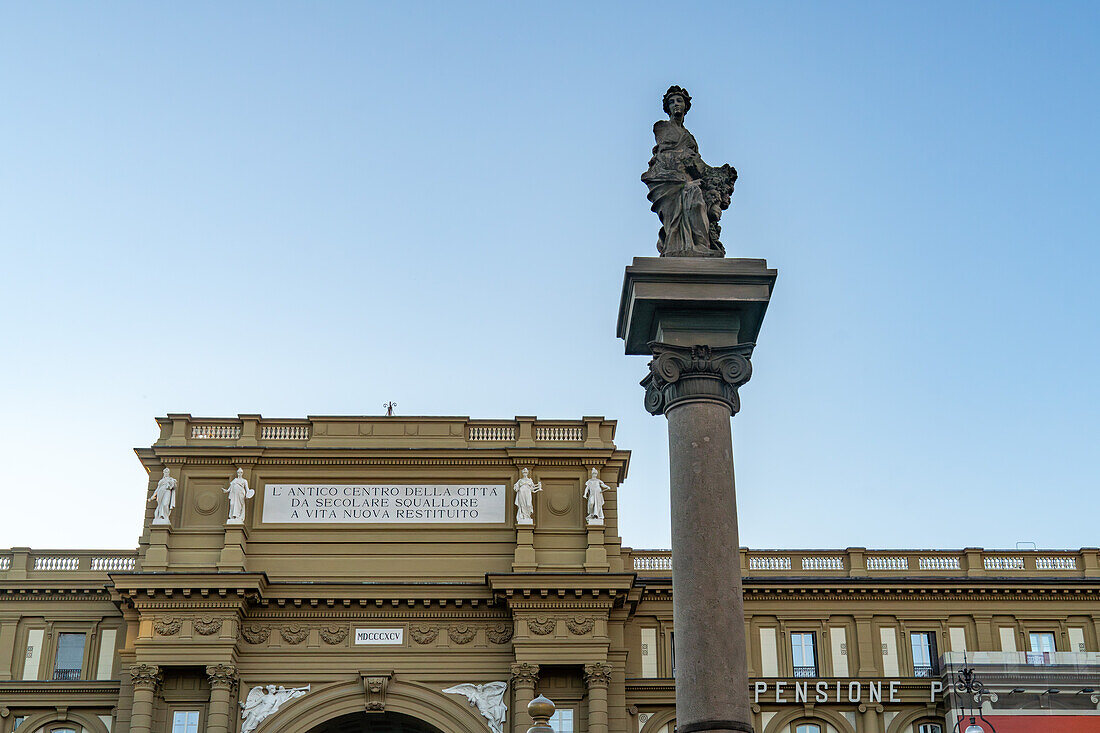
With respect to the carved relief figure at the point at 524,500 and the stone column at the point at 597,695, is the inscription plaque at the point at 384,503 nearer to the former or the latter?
the carved relief figure at the point at 524,500

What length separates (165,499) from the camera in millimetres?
48906

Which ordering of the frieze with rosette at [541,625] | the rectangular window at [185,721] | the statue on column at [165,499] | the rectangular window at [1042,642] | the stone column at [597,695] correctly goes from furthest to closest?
the rectangular window at [1042,642] → the statue on column at [165,499] → the frieze with rosette at [541,625] → the rectangular window at [185,721] → the stone column at [597,695]

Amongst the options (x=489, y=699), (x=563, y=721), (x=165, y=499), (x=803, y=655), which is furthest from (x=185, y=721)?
(x=803, y=655)

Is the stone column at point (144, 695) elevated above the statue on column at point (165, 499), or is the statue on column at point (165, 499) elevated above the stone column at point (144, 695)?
the statue on column at point (165, 499)

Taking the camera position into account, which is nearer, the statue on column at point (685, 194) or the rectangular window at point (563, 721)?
the statue on column at point (685, 194)

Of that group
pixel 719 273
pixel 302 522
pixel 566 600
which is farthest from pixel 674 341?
pixel 302 522

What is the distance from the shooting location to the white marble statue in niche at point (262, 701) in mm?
46750

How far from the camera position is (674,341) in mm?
17500

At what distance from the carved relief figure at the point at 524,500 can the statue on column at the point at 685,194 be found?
3109cm

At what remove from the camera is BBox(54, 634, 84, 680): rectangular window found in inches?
1955

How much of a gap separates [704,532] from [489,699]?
107ft

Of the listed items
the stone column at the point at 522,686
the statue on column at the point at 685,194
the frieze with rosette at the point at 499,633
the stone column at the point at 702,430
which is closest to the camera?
the stone column at the point at 702,430

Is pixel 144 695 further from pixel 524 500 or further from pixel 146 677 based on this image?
pixel 524 500

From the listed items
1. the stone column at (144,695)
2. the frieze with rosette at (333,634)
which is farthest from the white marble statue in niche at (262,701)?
the stone column at (144,695)
